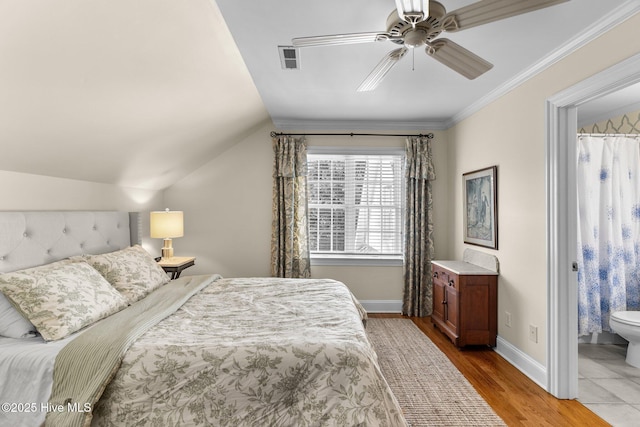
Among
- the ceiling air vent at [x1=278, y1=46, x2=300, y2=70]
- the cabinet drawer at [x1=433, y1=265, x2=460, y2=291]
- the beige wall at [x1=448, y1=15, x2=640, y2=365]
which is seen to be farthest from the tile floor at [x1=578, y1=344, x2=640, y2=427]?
the ceiling air vent at [x1=278, y1=46, x2=300, y2=70]

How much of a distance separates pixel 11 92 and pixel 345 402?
214 centimetres

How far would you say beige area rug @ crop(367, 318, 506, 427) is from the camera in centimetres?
212

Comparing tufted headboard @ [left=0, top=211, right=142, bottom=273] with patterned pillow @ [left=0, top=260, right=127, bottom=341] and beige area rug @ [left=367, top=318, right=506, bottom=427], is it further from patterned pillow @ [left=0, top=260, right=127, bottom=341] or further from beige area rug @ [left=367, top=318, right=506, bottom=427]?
beige area rug @ [left=367, top=318, right=506, bottom=427]

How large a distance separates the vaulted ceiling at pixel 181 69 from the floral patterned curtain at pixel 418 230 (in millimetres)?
805

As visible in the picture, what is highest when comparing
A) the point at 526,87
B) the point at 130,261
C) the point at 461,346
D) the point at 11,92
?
the point at 526,87

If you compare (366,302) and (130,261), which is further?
(366,302)

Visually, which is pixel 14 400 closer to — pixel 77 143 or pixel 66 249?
pixel 66 249

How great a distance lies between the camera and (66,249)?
8.08ft

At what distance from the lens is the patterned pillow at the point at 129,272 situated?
7.77ft

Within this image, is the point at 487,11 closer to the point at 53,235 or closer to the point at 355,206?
the point at 53,235

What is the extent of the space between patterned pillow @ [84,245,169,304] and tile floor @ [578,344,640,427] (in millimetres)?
3190

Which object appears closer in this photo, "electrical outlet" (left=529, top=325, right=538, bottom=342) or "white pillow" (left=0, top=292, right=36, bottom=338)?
"white pillow" (left=0, top=292, right=36, bottom=338)

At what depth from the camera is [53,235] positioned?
7.73 ft

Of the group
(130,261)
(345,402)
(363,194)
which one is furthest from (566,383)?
(130,261)
